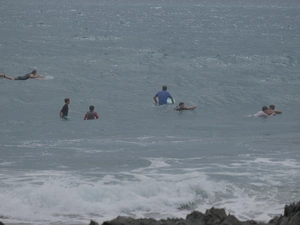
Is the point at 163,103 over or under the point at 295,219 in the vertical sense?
over

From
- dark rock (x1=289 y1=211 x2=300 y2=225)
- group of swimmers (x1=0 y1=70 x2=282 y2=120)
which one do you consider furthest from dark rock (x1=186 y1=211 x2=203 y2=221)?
group of swimmers (x1=0 y1=70 x2=282 y2=120)

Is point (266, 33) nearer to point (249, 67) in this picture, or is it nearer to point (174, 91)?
point (249, 67)

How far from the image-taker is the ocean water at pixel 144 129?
14.0m

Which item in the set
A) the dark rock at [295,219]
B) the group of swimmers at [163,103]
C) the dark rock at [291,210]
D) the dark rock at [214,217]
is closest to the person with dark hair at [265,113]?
the group of swimmers at [163,103]

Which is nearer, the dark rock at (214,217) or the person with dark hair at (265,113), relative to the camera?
the dark rock at (214,217)

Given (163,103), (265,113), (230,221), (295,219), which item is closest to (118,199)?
(230,221)

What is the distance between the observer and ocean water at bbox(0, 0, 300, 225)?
14.0 meters

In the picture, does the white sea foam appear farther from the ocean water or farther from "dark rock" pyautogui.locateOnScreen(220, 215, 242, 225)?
"dark rock" pyautogui.locateOnScreen(220, 215, 242, 225)

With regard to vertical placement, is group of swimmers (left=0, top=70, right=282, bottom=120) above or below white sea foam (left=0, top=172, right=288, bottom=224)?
above

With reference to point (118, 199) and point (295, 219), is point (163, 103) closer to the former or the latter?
point (118, 199)

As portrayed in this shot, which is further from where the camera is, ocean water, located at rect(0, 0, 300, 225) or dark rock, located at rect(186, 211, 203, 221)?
ocean water, located at rect(0, 0, 300, 225)

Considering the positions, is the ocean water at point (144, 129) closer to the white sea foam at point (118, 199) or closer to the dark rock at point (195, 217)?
the white sea foam at point (118, 199)

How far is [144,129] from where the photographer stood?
76.5 ft

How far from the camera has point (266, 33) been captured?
192 feet
